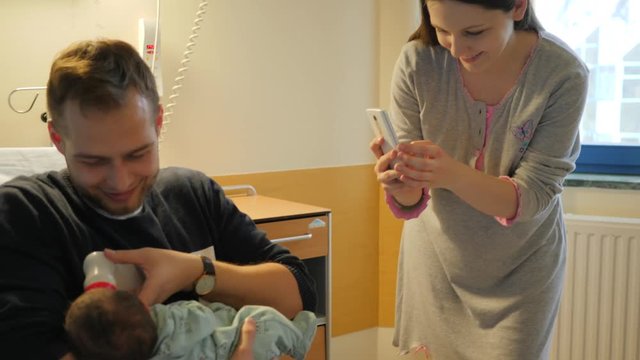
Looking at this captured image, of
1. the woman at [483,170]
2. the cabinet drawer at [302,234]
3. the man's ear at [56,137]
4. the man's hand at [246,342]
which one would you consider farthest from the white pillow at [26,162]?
the woman at [483,170]

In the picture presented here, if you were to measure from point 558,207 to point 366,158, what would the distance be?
5.33 feet

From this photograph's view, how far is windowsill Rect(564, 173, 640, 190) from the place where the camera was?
2717mm

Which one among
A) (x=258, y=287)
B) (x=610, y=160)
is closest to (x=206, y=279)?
(x=258, y=287)

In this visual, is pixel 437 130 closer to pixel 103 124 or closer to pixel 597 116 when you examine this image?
pixel 103 124

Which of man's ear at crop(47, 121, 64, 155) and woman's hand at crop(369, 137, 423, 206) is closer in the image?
man's ear at crop(47, 121, 64, 155)

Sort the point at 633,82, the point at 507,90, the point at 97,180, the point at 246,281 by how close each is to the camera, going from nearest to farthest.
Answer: the point at 97,180
the point at 246,281
the point at 507,90
the point at 633,82

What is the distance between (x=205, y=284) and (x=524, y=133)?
0.77 metres

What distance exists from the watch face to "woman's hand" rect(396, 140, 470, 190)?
1.55 feet

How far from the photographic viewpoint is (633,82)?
2.81 meters

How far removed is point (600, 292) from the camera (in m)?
2.62

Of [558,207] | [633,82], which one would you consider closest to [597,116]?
[633,82]

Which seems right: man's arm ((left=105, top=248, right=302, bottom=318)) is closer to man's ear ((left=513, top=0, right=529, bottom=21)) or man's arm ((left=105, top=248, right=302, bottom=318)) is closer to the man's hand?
the man's hand

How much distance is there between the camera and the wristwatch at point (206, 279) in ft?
4.07

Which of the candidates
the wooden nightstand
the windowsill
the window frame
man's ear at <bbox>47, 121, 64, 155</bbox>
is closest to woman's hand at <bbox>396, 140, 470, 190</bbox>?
man's ear at <bbox>47, 121, 64, 155</bbox>
